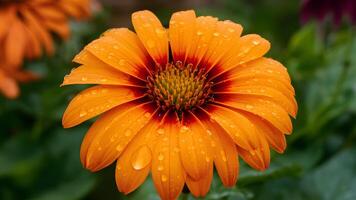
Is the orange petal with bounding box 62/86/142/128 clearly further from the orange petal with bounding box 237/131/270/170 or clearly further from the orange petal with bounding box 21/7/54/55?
the orange petal with bounding box 21/7/54/55

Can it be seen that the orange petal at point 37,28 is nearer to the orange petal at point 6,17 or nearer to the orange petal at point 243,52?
the orange petal at point 6,17

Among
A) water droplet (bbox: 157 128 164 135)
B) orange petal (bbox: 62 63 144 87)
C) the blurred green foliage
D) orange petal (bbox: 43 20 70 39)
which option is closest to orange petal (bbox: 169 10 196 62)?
orange petal (bbox: 62 63 144 87)

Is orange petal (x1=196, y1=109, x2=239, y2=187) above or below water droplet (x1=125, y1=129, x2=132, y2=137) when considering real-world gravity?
below

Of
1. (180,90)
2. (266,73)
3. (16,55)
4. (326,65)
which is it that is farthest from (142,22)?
(326,65)

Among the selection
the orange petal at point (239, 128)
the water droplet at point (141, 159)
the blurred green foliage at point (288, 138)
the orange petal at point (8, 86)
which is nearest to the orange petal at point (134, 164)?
the water droplet at point (141, 159)

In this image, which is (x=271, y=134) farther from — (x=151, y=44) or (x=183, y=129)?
(x=151, y=44)

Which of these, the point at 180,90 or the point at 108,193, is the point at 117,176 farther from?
the point at 108,193
